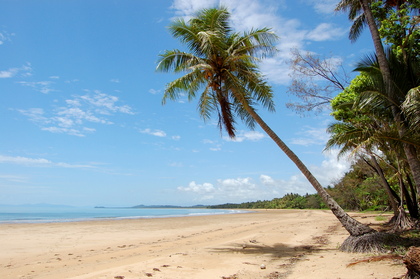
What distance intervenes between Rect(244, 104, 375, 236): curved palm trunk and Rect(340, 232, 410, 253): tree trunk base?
1.13 ft

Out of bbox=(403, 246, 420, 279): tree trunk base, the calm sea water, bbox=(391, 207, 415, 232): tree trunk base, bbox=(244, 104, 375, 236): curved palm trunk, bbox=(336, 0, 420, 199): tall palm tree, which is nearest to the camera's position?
bbox=(403, 246, 420, 279): tree trunk base

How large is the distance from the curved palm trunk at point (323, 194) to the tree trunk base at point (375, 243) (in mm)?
344

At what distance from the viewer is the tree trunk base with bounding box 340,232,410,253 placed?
330 inches

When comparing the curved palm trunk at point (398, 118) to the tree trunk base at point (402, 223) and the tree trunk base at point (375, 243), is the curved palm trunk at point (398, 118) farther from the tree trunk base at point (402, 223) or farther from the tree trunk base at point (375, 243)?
the tree trunk base at point (402, 223)

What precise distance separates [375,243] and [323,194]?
6.63 feet

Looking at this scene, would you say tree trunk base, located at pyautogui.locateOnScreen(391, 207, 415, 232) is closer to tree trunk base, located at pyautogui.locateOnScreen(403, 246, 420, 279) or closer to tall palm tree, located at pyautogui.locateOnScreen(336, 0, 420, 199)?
tall palm tree, located at pyautogui.locateOnScreen(336, 0, 420, 199)

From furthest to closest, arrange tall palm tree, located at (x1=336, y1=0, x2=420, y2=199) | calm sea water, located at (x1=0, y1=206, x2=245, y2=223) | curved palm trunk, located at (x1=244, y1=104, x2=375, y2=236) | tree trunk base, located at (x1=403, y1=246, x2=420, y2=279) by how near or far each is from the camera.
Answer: calm sea water, located at (x1=0, y1=206, x2=245, y2=223) < curved palm trunk, located at (x1=244, y1=104, x2=375, y2=236) < tall palm tree, located at (x1=336, y1=0, x2=420, y2=199) < tree trunk base, located at (x1=403, y1=246, x2=420, y2=279)

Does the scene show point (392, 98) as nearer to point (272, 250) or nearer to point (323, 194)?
point (323, 194)

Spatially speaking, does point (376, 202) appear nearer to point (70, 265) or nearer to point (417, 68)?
point (417, 68)

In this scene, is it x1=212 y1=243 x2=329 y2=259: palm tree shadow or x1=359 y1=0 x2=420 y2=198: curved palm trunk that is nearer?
x1=359 y1=0 x2=420 y2=198: curved palm trunk

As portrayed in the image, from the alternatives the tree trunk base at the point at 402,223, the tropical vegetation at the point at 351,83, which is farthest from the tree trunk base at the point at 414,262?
the tree trunk base at the point at 402,223

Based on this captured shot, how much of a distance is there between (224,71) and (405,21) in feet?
18.1

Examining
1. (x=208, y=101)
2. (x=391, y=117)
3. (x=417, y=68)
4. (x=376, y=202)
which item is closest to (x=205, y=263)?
(x=208, y=101)

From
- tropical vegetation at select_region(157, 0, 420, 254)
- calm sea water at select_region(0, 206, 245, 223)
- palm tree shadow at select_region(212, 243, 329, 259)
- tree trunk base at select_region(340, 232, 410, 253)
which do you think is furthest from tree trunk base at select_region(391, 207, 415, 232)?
calm sea water at select_region(0, 206, 245, 223)
